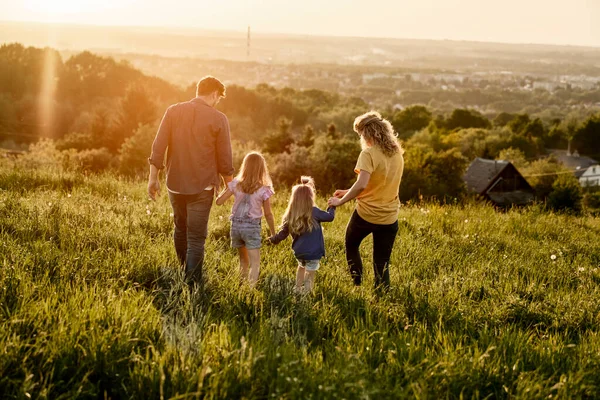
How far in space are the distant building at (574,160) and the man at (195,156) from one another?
247 ft

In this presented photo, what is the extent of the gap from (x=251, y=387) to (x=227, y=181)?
2781mm

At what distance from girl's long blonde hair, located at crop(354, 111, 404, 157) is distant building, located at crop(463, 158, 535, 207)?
149 ft

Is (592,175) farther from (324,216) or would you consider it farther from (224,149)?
(224,149)

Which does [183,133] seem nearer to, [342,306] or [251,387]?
[342,306]

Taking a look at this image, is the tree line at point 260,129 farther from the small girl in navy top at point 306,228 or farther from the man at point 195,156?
the small girl in navy top at point 306,228

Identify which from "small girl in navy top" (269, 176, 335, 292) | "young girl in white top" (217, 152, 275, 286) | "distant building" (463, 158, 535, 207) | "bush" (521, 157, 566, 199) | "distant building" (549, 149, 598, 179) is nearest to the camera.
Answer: "small girl in navy top" (269, 176, 335, 292)

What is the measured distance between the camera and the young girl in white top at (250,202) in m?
4.95

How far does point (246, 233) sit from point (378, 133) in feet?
5.26

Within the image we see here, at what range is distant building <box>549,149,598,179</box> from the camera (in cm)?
7162

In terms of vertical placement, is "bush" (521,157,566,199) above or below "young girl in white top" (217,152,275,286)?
below

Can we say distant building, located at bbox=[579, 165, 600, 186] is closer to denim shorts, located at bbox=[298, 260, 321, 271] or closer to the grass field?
the grass field

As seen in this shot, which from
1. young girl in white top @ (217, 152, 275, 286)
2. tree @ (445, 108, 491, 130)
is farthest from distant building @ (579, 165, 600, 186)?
young girl in white top @ (217, 152, 275, 286)

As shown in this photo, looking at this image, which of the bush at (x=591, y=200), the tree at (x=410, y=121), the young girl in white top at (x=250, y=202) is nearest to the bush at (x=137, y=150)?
the young girl in white top at (x=250, y=202)

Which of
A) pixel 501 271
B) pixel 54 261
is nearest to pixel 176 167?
pixel 54 261
